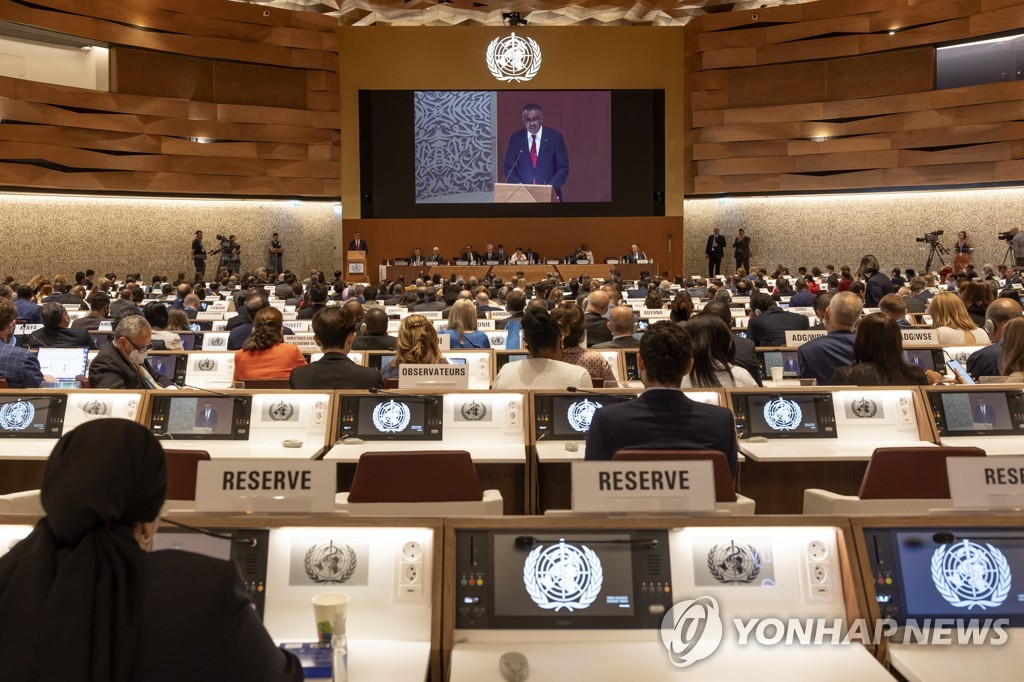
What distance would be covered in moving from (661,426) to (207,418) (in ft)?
8.36

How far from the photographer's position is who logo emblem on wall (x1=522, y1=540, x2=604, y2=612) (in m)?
2.31

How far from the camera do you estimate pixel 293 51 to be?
895 inches

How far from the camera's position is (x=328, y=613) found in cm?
Result: 202

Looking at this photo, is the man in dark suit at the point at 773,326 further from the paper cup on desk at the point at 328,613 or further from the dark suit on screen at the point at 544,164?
the dark suit on screen at the point at 544,164

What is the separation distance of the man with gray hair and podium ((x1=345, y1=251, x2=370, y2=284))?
57.4ft

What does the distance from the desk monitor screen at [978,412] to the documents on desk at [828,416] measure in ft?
0.43

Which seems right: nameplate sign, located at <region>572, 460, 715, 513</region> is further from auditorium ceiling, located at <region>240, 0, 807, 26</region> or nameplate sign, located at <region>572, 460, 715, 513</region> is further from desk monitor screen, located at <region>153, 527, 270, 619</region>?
auditorium ceiling, located at <region>240, 0, 807, 26</region>

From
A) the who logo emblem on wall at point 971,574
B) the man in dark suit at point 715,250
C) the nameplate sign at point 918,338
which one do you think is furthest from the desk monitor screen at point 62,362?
the man in dark suit at point 715,250

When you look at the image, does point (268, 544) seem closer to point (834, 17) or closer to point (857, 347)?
point (857, 347)

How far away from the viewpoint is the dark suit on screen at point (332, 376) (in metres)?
5.16

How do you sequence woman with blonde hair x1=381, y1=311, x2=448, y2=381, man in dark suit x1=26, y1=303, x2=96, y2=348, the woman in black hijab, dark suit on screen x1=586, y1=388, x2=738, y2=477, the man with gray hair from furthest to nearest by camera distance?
man in dark suit x1=26, y1=303, x2=96, y2=348, the man with gray hair, woman with blonde hair x1=381, y1=311, x2=448, y2=381, dark suit on screen x1=586, y1=388, x2=738, y2=477, the woman in black hijab

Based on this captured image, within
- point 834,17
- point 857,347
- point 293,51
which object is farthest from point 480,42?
point 857,347

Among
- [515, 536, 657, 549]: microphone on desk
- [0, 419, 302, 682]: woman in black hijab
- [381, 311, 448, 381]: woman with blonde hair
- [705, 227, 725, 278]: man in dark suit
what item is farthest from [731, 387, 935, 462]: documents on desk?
[705, 227, 725, 278]: man in dark suit

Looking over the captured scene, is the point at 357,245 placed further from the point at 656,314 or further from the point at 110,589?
the point at 110,589
